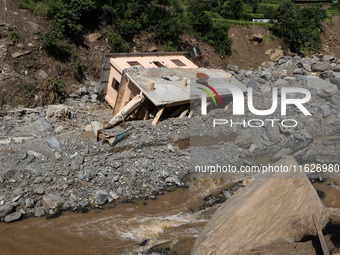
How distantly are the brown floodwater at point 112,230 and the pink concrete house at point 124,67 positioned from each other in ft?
19.3

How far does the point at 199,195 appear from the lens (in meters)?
9.54

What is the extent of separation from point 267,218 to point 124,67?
1010 cm

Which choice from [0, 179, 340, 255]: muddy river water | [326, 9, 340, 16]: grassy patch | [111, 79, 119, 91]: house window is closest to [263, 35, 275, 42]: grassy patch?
[326, 9, 340, 16]: grassy patch

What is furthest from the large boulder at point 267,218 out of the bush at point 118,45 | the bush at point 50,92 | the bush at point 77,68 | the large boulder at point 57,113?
the bush at point 118,45

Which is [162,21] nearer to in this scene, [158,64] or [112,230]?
[158,64]

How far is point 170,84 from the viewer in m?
13.1

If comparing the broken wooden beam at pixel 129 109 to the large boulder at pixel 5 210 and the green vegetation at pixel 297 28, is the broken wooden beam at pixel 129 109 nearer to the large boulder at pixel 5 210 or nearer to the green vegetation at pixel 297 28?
the large boulder at pixel 5 210

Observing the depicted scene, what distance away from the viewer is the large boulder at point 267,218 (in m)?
5.93

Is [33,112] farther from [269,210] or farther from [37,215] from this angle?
[269,210]

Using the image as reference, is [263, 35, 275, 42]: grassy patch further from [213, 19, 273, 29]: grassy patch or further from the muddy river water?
the muddy river water

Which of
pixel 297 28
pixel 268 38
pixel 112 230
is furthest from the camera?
pixel 297 28

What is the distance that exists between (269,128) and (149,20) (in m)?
11.6

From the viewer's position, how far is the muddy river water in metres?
7.34

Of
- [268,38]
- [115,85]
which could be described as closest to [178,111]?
[115,85]
